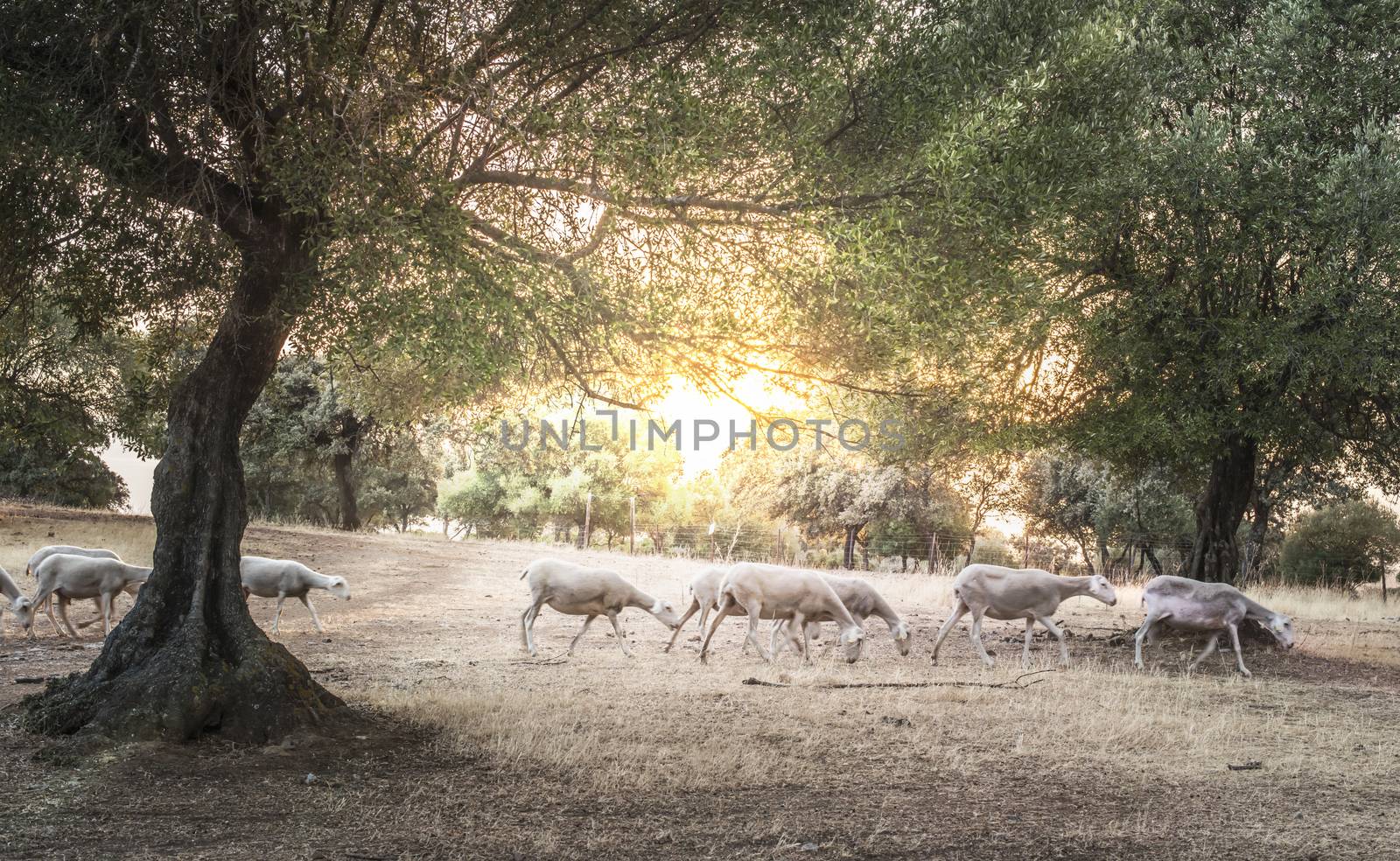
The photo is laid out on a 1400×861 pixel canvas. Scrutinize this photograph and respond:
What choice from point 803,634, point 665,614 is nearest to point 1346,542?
point 803,634

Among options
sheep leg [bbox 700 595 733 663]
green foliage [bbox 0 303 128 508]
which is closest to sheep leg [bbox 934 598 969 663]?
sheep leg [bbox 700 595 733 663]

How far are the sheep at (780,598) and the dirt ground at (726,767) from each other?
52 centimetres

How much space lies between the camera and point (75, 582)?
1563cm

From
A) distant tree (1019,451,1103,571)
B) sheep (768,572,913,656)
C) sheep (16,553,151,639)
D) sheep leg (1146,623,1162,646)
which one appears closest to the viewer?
sheep (16,553,151,639)

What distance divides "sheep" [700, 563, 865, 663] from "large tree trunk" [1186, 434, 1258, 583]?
9225 mm

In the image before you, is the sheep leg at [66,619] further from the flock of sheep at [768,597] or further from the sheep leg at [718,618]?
the sheep leg at [718,618]

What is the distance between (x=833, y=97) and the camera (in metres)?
10.2

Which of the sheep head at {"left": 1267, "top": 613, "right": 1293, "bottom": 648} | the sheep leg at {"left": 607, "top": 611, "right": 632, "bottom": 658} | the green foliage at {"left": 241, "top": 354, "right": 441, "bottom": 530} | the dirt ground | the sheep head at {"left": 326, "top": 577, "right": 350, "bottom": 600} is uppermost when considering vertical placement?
the green foliage at {"left": 241, "top": 354, "right": 441, "bottom": 530}

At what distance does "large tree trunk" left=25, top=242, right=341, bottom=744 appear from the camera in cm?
936

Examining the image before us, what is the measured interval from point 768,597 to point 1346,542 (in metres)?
45.4

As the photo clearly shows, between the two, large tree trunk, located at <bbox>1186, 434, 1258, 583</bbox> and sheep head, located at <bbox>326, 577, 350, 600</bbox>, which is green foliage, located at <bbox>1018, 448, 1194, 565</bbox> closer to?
large tree trunk, located at <bbox>1186, 434, 1258, 583</bbox>

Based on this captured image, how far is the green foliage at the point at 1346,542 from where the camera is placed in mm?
49000

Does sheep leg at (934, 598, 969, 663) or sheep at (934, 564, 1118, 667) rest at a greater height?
sheep at (934, 564, 1118, 667)

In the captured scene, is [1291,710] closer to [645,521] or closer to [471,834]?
[471,834]
